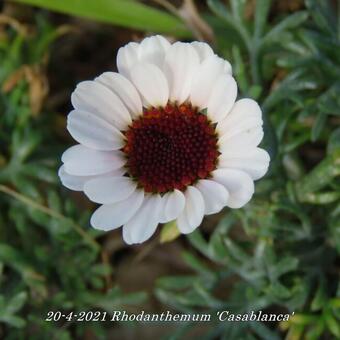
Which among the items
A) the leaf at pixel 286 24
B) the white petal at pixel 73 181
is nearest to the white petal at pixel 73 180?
the white petal at pixel 73 181

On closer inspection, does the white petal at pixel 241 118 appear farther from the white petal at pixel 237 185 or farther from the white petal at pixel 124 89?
the white petal at pixel 124 89

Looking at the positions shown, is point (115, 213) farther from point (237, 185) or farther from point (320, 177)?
point (320, 177)

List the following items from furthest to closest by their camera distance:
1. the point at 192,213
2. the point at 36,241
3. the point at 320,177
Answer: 1. the point at 36,241
2. the point at 320,177
3. the point at 192,213

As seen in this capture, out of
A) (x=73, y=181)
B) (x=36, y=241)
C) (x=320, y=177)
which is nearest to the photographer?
(x=73, y=181)

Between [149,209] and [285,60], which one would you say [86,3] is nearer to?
[285,60]

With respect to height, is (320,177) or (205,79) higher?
(205,79)

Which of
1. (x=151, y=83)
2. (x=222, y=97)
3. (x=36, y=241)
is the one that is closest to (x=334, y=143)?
(x=222, y=97)

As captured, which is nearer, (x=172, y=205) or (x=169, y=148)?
(x=172, y=205)
